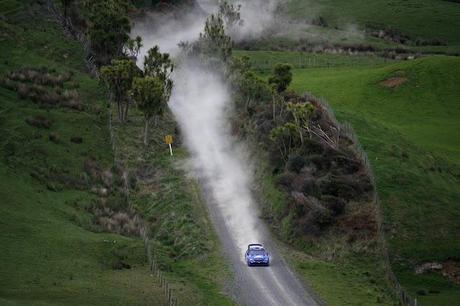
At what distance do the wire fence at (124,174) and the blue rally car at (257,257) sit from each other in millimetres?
7324

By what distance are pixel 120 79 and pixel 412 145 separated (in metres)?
37.4

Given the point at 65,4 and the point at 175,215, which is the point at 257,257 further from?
the point at 65,4

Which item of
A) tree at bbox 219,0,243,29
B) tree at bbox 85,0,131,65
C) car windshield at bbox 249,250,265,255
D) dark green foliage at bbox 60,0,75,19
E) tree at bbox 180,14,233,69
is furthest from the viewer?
tree at bbox 219,0,243,29

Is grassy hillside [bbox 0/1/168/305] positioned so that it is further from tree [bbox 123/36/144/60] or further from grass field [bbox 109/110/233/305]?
tree [bbox 123/36/144/60]

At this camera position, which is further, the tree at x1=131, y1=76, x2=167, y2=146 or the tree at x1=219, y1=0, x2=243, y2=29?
the tree at x1=219, y1=0, x2=243, y2=29

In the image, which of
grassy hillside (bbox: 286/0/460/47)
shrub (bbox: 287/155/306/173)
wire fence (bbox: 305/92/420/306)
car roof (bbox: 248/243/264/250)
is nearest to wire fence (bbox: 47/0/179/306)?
car roof (bbox: 248/243/264/250)

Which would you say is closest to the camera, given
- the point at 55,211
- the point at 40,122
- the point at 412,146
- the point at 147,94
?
the point at 55,211

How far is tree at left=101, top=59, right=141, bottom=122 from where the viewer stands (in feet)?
276

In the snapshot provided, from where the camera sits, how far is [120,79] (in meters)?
84.5

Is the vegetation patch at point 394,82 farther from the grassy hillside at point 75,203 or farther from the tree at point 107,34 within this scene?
the tree at point 107,34

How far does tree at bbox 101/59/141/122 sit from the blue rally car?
120ft

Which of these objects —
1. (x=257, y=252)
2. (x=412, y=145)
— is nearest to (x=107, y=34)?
(x=412, y=145)

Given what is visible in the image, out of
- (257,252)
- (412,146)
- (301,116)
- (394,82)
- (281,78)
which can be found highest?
(394,82)

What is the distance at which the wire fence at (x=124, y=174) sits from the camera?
48.5m
